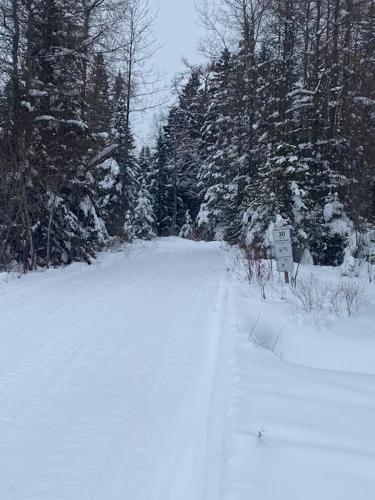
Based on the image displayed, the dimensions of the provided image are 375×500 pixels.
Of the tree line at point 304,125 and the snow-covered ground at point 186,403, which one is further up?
the tree line at point 304,125

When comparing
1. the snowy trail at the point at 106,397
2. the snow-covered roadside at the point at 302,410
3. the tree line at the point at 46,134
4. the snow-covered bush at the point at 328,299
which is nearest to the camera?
the snow-covered roadside at the point at 302,410

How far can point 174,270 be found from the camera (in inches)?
583

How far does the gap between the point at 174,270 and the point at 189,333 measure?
7894 mm

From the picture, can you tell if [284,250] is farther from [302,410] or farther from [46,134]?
[46,134]

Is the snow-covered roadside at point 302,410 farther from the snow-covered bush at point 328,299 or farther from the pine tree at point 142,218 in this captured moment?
the pine tree at point 142,218

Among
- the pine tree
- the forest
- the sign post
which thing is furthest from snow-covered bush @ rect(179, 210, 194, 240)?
the sign post

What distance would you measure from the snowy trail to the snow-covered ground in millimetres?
14

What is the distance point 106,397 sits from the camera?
463 cm

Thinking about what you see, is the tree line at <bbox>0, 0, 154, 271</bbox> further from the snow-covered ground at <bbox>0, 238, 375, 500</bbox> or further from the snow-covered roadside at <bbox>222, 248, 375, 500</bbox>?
the snow-covered roadside at <bbox>222, 248, 375, 500</bbox>

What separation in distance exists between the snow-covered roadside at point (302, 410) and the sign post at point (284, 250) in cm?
197

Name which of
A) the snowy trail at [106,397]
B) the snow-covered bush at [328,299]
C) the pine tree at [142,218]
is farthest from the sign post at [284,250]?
the pine tree at [142,218]

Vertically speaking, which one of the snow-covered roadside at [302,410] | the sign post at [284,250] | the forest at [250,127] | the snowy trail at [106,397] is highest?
the forest at [250,127]

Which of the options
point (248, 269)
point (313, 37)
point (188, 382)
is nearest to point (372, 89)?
point (313, 37)

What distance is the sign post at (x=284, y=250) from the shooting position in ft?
30.5
